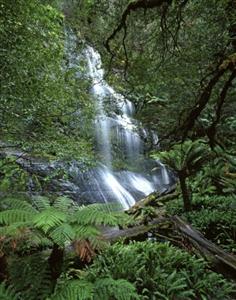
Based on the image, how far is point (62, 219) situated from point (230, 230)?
439 cm

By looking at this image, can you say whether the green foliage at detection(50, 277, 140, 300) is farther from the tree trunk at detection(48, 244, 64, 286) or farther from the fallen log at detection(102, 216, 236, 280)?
the fallen log at detection(102, 216, 236, 280)

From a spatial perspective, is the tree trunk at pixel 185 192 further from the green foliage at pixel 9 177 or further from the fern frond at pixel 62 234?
the fern frond at pixel 62 234

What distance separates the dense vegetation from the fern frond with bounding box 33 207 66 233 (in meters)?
0.01

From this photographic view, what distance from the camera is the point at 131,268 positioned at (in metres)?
4.08

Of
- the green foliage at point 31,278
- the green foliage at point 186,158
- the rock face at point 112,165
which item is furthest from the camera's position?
the rock face at point 112,165

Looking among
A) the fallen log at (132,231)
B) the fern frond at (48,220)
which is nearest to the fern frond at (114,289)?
the fern frond at (48,220)

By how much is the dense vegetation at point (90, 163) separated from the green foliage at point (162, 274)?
2cm

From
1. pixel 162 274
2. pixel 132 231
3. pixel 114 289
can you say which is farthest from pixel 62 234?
pixel 132 231

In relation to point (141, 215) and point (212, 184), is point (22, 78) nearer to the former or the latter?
point (141, 215)

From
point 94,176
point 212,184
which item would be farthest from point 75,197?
point 212,184

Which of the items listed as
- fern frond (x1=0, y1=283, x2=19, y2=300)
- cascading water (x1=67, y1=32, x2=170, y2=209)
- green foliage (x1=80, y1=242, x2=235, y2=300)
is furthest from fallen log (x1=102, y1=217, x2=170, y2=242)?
cascading water (x1=67, y1=32, x2=170, y2=209)

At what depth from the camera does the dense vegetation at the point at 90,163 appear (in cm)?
306

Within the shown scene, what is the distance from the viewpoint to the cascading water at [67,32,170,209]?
41.2 feet

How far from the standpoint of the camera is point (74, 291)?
2.70 meters
